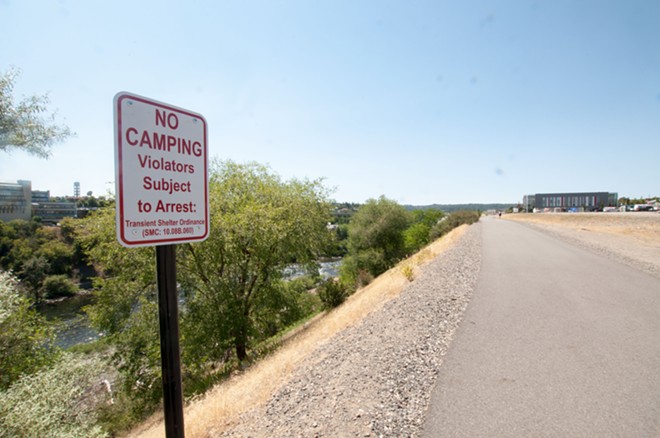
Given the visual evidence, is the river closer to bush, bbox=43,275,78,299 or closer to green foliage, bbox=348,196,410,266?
bush, bbox=43,275,78,299

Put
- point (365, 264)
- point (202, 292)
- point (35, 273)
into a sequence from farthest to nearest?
point (35, 273), point (365, 264), point (202, 292)

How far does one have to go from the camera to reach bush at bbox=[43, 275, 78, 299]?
141 ft

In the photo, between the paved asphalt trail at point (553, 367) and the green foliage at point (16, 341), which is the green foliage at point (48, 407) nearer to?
the green foliage at point (16, 341)

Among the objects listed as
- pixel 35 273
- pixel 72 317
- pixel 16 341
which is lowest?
pixel 72 317

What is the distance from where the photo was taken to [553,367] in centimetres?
421

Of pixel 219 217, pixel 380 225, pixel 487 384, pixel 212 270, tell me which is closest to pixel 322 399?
pixel 487 384

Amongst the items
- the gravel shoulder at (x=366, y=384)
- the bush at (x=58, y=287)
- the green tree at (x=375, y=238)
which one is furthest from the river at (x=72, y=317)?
the gravel shoulder at (x=366, y=384)

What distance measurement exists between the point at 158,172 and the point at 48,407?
5.40 m

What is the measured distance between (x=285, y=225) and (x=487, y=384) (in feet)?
33.2

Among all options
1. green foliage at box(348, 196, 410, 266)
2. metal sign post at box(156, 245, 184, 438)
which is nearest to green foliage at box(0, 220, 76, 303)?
green foliage at box(348, 196, 410, 266)

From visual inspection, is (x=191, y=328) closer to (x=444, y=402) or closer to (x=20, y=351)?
(x=20, y=351)

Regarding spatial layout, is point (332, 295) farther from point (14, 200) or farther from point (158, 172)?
point (14, 200)

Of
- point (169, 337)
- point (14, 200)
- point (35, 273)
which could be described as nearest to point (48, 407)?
point (169, 337)

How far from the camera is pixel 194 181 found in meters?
1.99
